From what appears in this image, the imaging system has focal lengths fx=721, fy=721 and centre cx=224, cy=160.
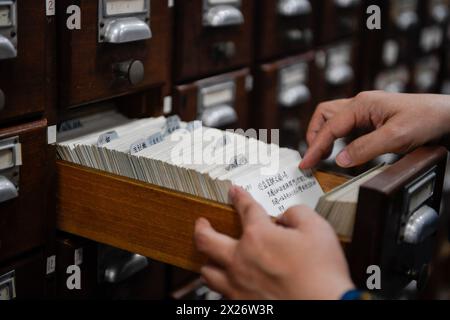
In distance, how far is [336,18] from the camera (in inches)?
80.4

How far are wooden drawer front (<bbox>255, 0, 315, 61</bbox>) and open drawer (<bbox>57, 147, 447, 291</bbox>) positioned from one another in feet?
2.11

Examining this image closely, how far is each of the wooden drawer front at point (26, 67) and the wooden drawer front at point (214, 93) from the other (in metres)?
0.41

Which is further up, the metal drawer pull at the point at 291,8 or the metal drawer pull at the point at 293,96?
the metal drawer pull at the point at 291,8

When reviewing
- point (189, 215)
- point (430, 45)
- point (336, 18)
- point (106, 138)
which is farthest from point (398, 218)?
point (430, 45)

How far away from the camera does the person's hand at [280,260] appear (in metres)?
0.83

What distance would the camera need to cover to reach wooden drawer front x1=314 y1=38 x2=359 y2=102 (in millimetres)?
2033

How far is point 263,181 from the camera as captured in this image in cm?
105

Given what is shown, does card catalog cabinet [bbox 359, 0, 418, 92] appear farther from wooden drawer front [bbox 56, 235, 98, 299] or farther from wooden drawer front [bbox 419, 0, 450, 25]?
wooden drawer front [bbox 56, 235, 98, 299]

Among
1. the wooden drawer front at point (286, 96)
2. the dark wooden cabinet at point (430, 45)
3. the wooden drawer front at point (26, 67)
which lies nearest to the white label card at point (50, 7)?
the wooden drawer front at point (26, 67)

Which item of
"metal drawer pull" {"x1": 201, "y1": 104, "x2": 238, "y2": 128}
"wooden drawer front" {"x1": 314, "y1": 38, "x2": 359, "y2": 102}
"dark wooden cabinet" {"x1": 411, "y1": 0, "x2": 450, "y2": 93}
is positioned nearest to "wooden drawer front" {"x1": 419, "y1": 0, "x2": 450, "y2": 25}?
"dark wooden cabinet" {"x1": 411, "y1": 0, "x2": 450, "y2": 93}

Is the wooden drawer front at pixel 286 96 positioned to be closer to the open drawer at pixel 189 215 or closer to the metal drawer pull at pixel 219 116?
the metal drawer pull at pixel 219 116

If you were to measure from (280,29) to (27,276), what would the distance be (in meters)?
0.91

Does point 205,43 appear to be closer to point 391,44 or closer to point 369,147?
point 369,147
